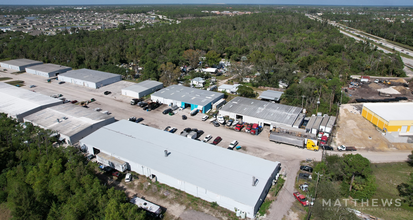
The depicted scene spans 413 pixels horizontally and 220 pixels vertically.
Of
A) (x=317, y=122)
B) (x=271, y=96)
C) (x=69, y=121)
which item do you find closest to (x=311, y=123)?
(x=317, y=122)

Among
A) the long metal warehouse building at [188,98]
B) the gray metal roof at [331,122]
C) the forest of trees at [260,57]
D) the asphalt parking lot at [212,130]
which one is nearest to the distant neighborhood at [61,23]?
the forest of trees at [260,57]

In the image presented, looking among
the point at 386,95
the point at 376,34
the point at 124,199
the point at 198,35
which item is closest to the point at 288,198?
the point at 124,199

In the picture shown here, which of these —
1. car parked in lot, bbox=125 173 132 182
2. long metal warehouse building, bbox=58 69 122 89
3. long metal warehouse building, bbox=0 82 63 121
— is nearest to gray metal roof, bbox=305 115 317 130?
car parked in lot, bbox=125 173 132 182

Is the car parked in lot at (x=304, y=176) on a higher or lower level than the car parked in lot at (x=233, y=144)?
lower

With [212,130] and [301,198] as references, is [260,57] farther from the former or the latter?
[301,198]

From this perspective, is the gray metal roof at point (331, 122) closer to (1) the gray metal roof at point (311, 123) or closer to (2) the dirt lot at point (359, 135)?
(2) the dirt lot at point (359, 135)

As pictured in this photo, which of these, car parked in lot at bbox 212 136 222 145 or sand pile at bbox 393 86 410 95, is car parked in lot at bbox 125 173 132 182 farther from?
sand pile at bbox 393 86 410 95

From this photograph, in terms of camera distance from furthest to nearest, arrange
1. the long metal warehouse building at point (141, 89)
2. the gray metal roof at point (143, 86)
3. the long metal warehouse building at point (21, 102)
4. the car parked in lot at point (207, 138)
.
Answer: the gray metal roof at point (143, 86), the long metal warehouse building at point (141, 89), the long metal warehouse building at point (21, 102), the car parked in lot at point (207, 138)
